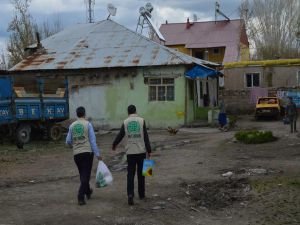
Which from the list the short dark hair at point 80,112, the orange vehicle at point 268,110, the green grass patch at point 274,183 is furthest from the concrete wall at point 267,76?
the short dark hair at point 80,112

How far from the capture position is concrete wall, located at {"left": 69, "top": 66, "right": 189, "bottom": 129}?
2639cm

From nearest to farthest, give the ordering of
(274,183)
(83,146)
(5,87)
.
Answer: (83,146)
(274,183)
(5,87)

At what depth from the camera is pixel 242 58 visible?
55.3m

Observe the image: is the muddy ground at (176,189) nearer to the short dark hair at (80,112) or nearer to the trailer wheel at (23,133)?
the short dark hair at (80,112)

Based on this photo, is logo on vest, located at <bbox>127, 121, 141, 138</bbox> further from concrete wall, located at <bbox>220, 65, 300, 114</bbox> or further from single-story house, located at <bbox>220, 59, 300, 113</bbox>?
concrete wall, located at <bbox>220, 65, 300, 114</bbox>

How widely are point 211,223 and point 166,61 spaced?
19.0 metres

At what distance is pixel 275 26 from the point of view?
57.1 meters

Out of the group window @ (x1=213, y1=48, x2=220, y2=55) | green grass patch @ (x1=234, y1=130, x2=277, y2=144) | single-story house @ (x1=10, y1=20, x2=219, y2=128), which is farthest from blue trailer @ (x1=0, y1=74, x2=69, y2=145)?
window @ (x1=213, y1=48, x2=220, y2=55)

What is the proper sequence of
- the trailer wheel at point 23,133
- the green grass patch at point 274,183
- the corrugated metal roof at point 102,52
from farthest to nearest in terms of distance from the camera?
the corrugated metal roof at point 102,52
the trailer wheel at point 23,133
the green grass patch at point 274,183

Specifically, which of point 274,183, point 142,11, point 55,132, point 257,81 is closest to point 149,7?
point 142,11

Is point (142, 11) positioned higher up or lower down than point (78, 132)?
higher up

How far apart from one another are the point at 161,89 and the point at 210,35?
27951 mm

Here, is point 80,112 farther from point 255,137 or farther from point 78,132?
point 255,137

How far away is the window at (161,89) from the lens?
26656mm
